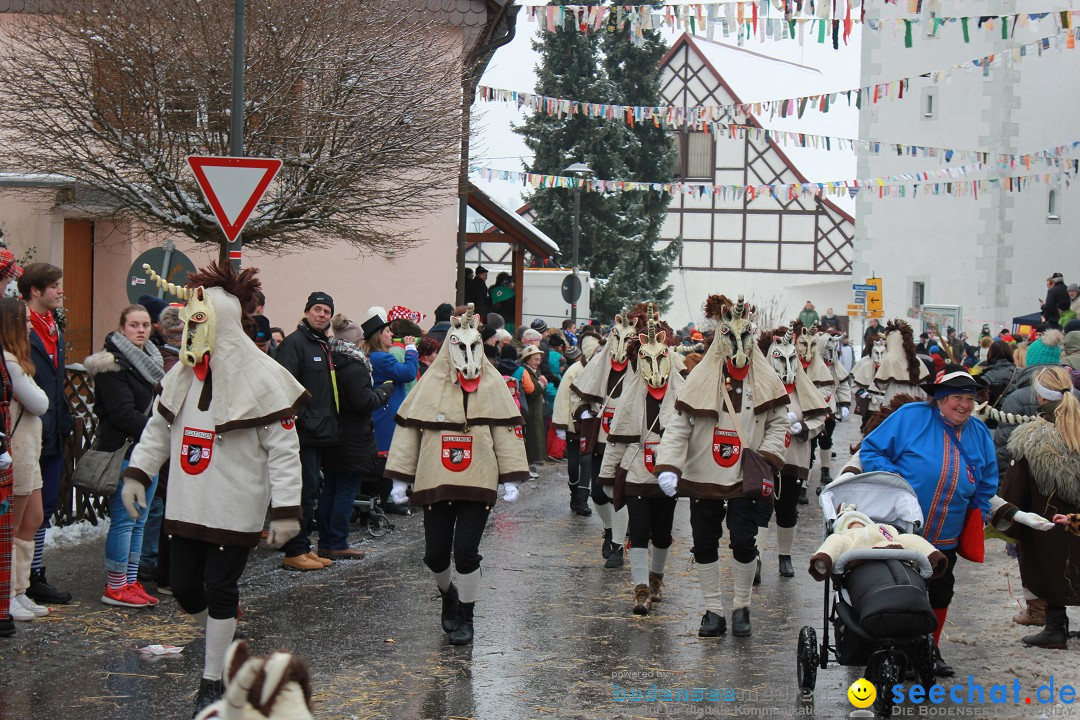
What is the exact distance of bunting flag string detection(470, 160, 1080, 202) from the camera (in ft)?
104

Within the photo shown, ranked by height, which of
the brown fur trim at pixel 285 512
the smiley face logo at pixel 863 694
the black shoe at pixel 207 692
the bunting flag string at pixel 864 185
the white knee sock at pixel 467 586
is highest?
the bunting flag string at pixel 864 185

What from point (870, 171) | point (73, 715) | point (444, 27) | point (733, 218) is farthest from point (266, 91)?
point (733, 218)

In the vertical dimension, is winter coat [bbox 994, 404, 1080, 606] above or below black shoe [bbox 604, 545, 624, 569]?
above

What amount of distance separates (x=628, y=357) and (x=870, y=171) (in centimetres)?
3462

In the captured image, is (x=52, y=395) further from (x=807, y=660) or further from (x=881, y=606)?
(x=881, y=606)

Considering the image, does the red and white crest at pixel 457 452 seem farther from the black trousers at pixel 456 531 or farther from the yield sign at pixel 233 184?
the yield sign at pixel 233 184

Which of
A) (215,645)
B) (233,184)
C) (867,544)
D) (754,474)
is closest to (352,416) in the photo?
(233,184)

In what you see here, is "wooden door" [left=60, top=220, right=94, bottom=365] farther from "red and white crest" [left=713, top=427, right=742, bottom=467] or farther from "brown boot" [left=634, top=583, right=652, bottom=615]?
"red and white crest" [left=713, top=427, right=742, bottom=467]

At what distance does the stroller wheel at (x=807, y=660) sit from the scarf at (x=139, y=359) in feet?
14.6

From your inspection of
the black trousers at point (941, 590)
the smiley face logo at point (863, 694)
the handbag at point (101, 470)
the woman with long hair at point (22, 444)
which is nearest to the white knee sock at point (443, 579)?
the handbag at point (101, 470)

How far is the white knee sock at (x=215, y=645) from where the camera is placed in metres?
6.32

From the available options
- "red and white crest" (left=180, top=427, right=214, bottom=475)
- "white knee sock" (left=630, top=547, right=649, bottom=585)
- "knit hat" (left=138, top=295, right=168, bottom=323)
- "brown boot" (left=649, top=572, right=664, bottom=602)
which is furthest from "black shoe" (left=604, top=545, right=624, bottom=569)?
"red and white crest" (left=180, top=427, right=214, bottom=475)

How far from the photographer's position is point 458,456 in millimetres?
7965

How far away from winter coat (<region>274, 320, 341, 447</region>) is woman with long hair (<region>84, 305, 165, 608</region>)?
1.59 meters
